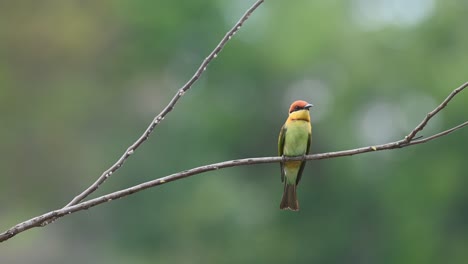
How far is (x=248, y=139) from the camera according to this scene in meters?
18.9

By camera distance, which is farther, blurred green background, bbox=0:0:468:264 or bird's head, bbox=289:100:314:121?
blurred green background, bbox=0:0:468:264

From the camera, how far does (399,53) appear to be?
63.7ft

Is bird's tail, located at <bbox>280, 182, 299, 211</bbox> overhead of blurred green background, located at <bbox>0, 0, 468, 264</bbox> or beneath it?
beneath

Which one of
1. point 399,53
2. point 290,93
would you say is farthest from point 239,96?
point 399,53

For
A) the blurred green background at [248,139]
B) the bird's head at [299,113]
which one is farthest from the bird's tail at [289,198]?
the blurred green background at [248,139]

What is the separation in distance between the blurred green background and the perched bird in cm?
1198

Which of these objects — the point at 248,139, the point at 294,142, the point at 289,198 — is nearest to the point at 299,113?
the point at 294,142

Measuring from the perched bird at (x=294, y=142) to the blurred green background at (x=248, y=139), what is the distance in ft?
39.3

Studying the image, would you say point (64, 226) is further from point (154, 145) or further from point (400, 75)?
point (400, 75)

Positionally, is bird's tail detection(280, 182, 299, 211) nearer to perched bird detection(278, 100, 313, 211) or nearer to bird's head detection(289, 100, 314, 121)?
perched bird detection(278, 100, 313, 211)

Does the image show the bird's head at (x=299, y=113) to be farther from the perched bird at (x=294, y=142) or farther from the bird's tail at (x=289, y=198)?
the bird's tail at (x=289, y=198)

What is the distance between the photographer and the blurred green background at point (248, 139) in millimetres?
18203

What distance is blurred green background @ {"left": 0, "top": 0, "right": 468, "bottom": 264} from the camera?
18.2 metres

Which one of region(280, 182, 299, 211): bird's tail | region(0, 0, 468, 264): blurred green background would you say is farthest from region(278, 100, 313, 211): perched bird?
region(0, 0, 468, 264): blurred green background
